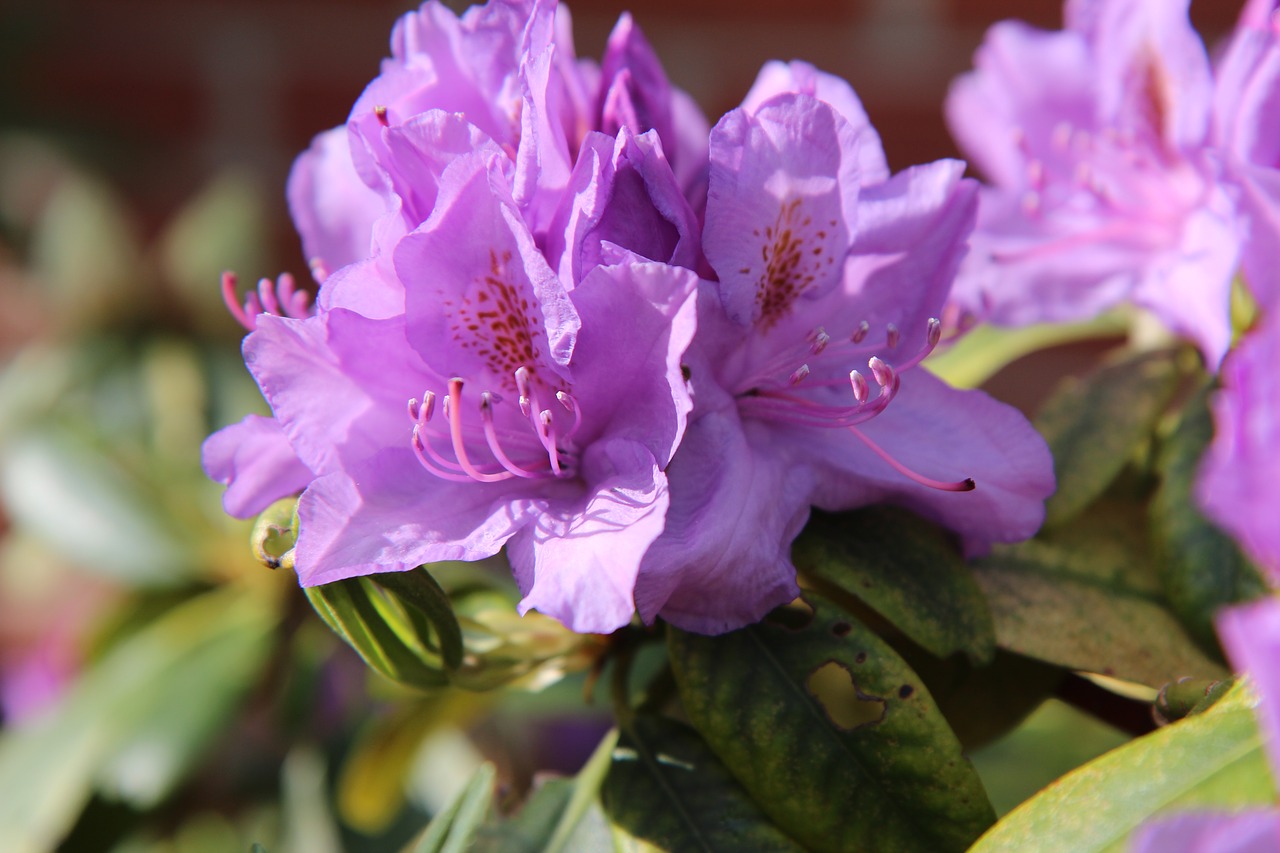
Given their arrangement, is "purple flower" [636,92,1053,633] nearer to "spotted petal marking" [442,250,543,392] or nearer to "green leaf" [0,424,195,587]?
"spotted petal marking" [442,250,543,392]

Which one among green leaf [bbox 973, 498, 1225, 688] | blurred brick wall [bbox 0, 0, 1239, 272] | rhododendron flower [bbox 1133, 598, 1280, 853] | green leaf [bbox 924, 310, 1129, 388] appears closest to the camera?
rhododendron flower [bbox 1133, 598, 1280, 853]

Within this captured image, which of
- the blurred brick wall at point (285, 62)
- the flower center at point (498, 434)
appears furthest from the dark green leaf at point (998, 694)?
the blurred brick wall at point (285, 62)

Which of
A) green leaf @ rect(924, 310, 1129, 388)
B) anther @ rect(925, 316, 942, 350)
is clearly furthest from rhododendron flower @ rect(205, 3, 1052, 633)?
green leaf @ rect(924, 310, 1129, 388)

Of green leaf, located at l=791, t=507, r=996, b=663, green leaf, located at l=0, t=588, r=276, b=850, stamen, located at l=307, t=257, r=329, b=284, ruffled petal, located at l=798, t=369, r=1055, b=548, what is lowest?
green leaf, located at l=0, t=588, r=276, b=850

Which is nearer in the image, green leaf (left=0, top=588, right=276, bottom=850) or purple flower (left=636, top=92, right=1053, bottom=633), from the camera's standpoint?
purple flower (left=636, top=92, right=1053, bottom=633)

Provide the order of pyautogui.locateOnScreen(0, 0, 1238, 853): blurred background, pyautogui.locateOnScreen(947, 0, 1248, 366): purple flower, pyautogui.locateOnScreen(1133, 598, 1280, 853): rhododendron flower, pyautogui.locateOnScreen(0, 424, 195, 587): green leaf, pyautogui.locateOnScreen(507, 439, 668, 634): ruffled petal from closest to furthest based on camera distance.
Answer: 1. pyautogui.locateOnScreen(1133, 598, 1280, 853): rhododendron flower
2. pyautogui.locateOnScreen(507, 439, 668, 634): ruffled petal
3. pyautogui.locateOnScreen(947, 0, 1248, 366): purple flower
4. pyautogui.locateOnScreen(0, 0, 1238, 853): blurred background
5. pyautogui.locateOnScreen(0, 424, 195, 587): green leaf

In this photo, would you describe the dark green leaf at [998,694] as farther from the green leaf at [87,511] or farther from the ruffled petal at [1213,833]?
the green leaf at [87,511]
